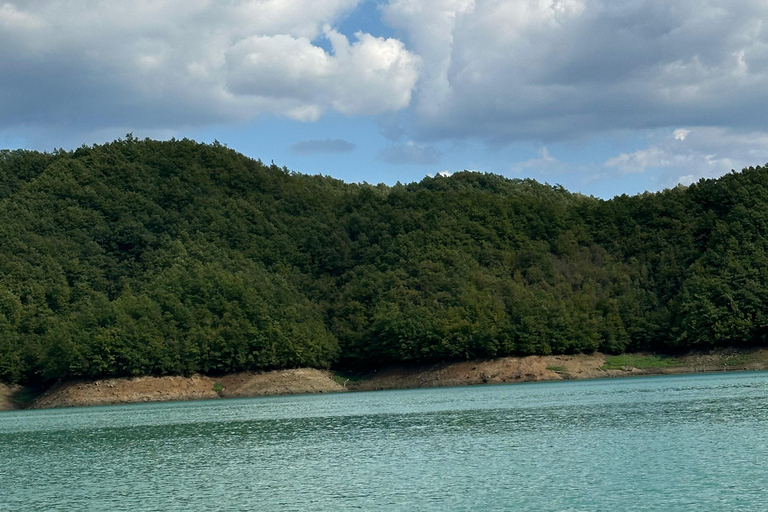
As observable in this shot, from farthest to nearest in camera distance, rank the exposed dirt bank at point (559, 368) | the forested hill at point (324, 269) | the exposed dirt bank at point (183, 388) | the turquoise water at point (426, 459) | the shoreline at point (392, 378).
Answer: the forested hill at point (324, 269) < the exposed dirt bank at point (559, 368) < the shoreline at point (392, 378) < the exposed dirt bank at point (183, 388) < the turquoise water at point (426, 459)

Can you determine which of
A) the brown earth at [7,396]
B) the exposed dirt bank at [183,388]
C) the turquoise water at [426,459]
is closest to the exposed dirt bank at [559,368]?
the exposed dirt bank at [183,388]

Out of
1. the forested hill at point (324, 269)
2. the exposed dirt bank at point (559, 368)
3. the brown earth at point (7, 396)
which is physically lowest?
the exposed dirt bank at point (559, 368)

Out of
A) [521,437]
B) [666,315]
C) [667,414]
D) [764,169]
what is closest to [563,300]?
[666,315]

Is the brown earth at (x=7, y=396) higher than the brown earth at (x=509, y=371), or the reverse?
the brown earth at (x=7, y=396)

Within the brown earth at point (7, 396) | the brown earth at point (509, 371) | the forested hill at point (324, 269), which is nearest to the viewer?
the brown earth at point (7, 396)

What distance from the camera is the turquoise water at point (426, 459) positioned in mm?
33000

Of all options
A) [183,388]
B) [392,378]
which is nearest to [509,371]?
[392,378]

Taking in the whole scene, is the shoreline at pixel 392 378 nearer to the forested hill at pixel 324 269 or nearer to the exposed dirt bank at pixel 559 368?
the exposed dirt bank at pixel 559 368

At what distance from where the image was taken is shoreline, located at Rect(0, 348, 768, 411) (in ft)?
371

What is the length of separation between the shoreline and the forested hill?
1713 mm

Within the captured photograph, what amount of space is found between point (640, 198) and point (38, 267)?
316 feet

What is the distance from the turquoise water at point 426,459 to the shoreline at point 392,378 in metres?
35.7

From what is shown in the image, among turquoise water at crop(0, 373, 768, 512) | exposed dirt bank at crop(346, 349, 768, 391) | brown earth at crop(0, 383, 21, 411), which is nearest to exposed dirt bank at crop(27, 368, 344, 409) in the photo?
brown earth at crop(0, 383, 21, 411)

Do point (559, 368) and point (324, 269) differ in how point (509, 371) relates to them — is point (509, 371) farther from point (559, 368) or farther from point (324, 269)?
point (324, 269)
